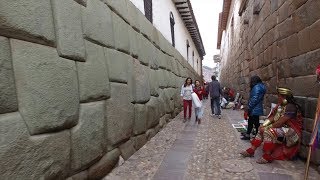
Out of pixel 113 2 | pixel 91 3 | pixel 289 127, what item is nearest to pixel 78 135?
pixel 91 3

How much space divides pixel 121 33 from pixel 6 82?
2.72m

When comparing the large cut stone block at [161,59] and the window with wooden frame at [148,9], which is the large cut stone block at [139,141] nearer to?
the large cut stone block at [161,59]

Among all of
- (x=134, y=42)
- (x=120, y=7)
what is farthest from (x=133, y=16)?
(x=120, y=7)

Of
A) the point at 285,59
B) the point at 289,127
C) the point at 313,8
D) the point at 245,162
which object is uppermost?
the point at 313,8

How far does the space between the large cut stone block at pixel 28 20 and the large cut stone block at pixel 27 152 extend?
0.62 m

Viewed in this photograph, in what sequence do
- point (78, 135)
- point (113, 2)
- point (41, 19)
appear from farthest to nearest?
point (113, 2) < point (78, 135) < point (41, 19)

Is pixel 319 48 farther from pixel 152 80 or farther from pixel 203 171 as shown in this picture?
pixel 152 80

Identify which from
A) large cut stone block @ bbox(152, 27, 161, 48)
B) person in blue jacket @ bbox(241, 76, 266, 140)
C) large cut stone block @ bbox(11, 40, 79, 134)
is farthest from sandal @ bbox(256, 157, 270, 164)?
large cut stone block @ bbox(152, 27, 161, 48)

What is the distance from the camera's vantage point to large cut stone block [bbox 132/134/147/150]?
526 centimetres

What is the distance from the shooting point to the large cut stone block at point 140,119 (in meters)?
5.27

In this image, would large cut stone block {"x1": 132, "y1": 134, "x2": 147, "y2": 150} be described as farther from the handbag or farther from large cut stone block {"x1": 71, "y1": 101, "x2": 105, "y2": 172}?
the handbag

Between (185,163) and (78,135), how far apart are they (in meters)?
1.96

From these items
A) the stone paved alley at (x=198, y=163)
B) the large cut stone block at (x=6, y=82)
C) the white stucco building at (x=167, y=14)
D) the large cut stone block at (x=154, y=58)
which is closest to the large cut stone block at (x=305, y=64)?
the stone paved alley at (x=198, y=163)

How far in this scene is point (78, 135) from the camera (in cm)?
321
